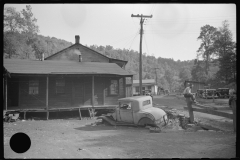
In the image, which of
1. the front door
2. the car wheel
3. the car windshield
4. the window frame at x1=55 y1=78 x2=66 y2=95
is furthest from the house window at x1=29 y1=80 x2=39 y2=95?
the car wheel

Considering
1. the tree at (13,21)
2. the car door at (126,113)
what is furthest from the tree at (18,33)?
the car door at (126,113)

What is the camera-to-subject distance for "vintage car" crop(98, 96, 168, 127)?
28.6 ft

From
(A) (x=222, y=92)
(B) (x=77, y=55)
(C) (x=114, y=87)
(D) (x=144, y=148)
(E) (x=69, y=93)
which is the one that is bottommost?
(D) (x=144, y=148)

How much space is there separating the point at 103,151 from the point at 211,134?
4672mm

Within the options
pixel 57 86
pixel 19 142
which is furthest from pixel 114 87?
pixel 19 142

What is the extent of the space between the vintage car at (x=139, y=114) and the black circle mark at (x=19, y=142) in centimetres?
539

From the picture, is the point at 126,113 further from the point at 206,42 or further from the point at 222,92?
the point at 206,42

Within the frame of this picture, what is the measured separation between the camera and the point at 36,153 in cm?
526

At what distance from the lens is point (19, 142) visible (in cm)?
476

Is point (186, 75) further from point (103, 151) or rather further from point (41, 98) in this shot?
point (103, 151)

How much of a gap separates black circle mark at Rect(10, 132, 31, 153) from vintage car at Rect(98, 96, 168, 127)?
539cm

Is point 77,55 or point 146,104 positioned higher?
point 77,55

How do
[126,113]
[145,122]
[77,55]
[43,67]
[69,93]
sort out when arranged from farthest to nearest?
[77,55] → [69,93] → [43,67] → [126,113] → [145,122]

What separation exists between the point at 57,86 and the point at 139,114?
28.6 feet
